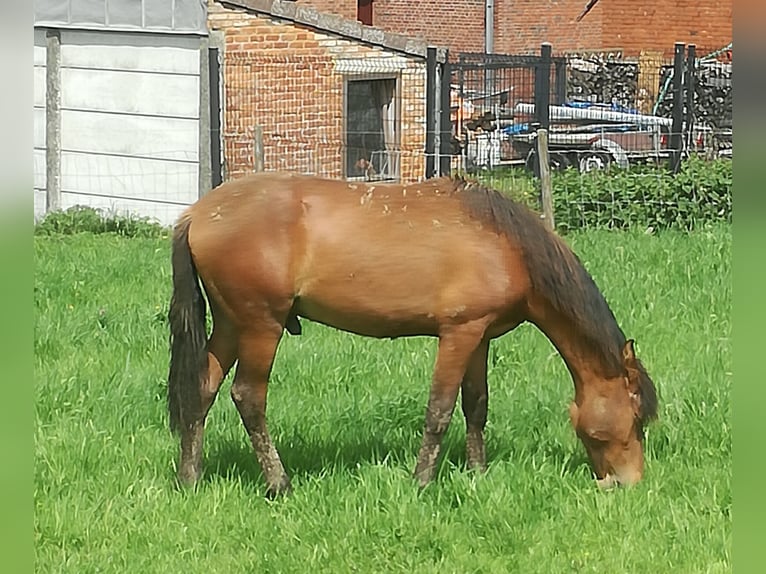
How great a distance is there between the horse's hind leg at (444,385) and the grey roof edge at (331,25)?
1024 cm

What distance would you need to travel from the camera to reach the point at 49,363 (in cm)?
709

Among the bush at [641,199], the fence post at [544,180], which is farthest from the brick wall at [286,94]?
the fence post at [544,180]

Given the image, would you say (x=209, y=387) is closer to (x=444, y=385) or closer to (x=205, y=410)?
(x=205, y=410)

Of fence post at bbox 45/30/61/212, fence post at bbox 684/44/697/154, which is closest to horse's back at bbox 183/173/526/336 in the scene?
fence post at bbox 45/30/61/212

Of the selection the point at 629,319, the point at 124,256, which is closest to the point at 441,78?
the point at 124,256

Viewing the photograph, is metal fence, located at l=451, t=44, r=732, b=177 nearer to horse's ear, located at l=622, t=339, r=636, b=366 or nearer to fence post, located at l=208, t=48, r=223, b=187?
fence post, located at l=208, t=48, r=223, b=187

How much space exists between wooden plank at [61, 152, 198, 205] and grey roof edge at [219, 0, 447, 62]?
228 centimetres

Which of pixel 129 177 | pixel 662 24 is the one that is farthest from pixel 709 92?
pixel 129 177

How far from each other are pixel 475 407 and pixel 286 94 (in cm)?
965

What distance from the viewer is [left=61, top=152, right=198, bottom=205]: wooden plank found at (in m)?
13.8
